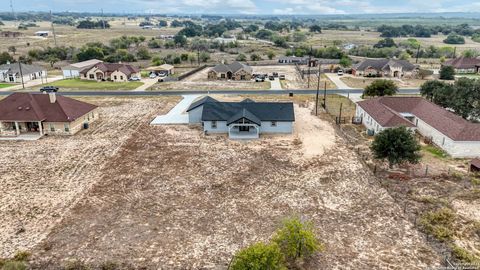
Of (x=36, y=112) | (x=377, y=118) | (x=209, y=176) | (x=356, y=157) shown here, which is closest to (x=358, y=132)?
(x=377, y=118)

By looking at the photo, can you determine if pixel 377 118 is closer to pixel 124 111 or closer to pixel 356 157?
pixel 356 157

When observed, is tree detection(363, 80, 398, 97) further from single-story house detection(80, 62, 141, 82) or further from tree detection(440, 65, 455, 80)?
single-story house detection(80, 62, 141, 82)

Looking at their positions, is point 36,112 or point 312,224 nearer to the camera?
point 312,224

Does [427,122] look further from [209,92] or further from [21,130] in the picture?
[21,130]

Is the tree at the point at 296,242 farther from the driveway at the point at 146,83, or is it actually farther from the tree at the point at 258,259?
the driveway at the point at 146,83

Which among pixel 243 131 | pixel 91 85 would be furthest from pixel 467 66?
pixel 91 85

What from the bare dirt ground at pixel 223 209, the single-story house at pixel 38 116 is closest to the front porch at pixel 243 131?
the bare dirt ground at pixel 223 209
